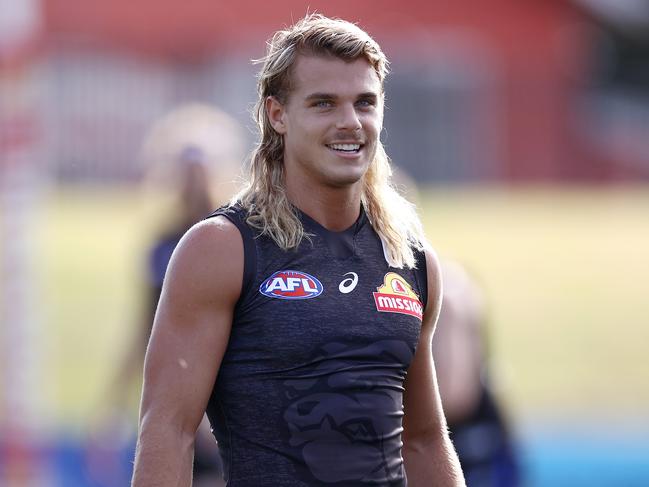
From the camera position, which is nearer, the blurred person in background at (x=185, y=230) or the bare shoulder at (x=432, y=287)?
the bare shoulder at (x=432, y=287)

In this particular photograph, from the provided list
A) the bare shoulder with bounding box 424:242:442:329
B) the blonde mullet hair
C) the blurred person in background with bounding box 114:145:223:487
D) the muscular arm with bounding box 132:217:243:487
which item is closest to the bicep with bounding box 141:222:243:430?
the muscular arm with bounding box 132:217:243:487

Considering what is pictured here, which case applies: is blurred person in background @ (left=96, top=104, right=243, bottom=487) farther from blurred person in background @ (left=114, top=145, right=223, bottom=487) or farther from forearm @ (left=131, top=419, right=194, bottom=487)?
forearm @ (left=131, top=419, right=194, bottom=487)

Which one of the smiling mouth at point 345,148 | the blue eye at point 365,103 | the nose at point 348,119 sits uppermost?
the blue eye at point 365,103

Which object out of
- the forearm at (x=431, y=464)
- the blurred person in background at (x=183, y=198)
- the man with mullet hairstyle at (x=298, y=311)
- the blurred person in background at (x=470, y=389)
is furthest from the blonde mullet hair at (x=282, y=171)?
the blurred person in background at (x=183, y=198)

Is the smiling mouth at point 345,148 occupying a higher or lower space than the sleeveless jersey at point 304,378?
higher

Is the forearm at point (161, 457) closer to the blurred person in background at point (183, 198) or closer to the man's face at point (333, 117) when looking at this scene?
the man's face at point (333, 117)

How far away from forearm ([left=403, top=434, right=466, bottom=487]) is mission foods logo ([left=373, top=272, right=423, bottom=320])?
395 mm

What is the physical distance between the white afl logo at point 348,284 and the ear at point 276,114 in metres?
0.42

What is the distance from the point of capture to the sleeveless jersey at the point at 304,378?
3533mm

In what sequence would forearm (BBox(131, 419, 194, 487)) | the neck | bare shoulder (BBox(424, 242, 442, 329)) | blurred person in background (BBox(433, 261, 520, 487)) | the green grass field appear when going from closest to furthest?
forearm (BBox(131, 419, 194, 487)) < the neck < bare shoulder (BBox(424, 242, 442, 329)) < blurred person in background (BBox(433, 261, 520, 487)) < the green grass field

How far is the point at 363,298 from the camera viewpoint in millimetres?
3658

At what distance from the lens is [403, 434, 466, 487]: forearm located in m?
3.92

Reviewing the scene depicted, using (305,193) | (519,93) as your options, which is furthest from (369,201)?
(519,93)

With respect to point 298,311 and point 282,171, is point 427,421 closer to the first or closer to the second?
point 298,311
